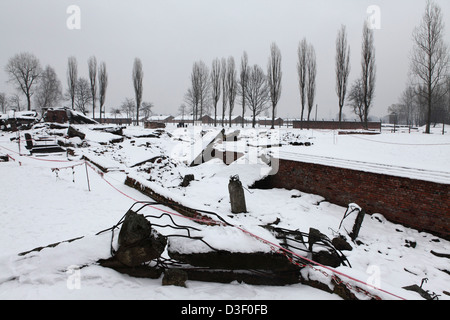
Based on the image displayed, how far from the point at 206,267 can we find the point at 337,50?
33.0 metres

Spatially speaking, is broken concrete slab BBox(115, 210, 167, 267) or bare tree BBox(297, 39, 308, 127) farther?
bare tree BBox(297, 39, 308, 127)

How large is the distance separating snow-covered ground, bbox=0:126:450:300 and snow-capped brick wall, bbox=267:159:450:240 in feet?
0.87

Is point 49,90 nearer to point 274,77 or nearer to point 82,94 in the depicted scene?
point 82,94

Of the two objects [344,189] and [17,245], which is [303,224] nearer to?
[344,189]

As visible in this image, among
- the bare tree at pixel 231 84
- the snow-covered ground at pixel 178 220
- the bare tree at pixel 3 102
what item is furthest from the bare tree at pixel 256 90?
the bare tree at pixel 3 102

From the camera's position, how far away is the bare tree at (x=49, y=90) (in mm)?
53572

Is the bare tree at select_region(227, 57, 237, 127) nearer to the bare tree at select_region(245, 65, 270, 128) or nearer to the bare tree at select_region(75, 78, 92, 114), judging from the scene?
the bare tree at select_region(245, 65, 270, 128)

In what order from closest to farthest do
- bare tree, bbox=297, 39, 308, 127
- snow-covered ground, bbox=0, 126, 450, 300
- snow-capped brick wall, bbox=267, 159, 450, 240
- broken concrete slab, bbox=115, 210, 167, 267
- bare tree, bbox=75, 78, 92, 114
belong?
snow-covered ground, bbox=0, 126, 450, 300 < broken concrete slab, bbox=115, 210, 167, 267 < snow-capped brick wall, bbox=267, 159, 450, 240 < bare tree, bbox=297, 39, 308, 127 < bare tree, bbox=75, 78, 92, 114

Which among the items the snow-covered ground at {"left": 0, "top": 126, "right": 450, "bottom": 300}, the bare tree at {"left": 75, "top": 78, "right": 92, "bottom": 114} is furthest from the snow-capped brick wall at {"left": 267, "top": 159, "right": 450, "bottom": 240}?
the bare tree at {"left": 75, "top": 78, "right": 92, "bottom": 114}

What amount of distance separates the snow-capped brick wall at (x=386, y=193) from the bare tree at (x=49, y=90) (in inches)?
2393

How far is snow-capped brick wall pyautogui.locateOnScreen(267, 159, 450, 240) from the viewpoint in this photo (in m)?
6.01

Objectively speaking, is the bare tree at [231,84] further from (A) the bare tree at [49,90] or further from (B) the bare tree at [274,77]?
(A) the bare tree at [49,90]

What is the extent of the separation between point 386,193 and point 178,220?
5819 millimetres
